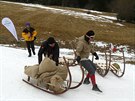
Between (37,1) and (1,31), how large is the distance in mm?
37216

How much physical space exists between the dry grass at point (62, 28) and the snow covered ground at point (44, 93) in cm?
1039

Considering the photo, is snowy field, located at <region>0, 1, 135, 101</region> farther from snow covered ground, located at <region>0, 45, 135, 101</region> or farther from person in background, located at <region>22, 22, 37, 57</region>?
person in background, located at <region>22, 22, 37, 57</region>

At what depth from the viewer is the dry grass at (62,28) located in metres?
29.7

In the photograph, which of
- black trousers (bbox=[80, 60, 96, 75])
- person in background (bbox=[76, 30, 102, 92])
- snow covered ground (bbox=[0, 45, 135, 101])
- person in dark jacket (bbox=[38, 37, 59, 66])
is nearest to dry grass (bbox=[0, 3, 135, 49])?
snow covered ground (bbox=[0, 45, 135, 101])

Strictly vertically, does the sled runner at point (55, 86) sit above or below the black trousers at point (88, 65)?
below

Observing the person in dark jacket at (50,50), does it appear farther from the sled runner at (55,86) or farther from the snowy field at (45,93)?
the snowy field at (45,93)

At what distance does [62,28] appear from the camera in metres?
34.1

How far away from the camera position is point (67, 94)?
11422 millimetres

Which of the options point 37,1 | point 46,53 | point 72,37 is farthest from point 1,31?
point 37,1

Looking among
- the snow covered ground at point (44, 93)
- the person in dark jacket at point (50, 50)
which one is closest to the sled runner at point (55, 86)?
the snow covered ground at point (44, 93)

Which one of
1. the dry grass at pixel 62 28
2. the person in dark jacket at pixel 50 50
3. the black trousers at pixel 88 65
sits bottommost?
the dry grass at pixel 62 28

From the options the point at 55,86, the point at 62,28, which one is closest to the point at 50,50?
the point at 55,86

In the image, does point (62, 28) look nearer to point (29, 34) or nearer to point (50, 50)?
point (29, 34)

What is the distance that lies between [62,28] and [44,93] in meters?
23.3
